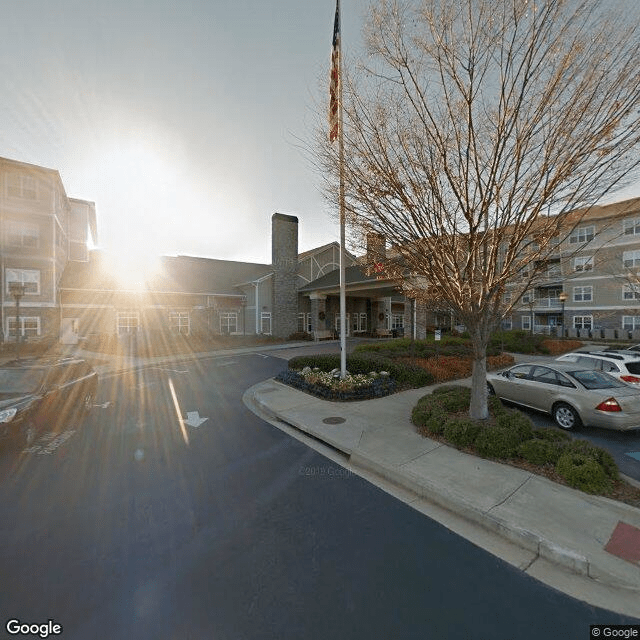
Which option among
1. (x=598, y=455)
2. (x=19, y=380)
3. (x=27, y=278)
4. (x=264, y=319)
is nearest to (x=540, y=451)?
(x=598, y=455)

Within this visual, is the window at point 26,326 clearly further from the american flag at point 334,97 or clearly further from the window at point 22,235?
the american flag at point 334,97

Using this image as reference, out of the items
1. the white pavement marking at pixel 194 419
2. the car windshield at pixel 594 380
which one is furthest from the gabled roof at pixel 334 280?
the white pavement marking at pixel 194 419

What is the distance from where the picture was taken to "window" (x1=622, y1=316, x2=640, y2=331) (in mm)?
28828

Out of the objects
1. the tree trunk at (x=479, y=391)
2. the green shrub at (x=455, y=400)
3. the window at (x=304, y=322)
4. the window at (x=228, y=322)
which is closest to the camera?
the tree trunk at (x=479, y=391)

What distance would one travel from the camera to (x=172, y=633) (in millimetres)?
2623

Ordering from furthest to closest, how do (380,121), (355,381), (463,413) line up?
1. (355,381)
2. (463,413)
3. (380,121)

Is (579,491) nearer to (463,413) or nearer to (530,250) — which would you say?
(463,413)

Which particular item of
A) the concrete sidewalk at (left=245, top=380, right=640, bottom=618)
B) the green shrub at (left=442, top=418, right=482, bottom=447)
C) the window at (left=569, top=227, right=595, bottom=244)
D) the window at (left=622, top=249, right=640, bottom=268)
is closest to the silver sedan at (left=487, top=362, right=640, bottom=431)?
the green shrub at (left=442, top=418, right=482, bottom=447)

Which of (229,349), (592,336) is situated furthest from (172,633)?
(592,336)

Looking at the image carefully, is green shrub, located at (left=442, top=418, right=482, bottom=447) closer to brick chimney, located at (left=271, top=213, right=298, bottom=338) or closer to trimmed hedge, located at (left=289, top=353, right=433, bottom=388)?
trimmed hedge, located at (left=289, top=353, right=433, bottom=388)

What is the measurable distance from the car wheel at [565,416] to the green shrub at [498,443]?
2.67 m

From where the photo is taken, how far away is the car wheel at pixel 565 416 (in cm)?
715

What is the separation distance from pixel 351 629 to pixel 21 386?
7.52 meters

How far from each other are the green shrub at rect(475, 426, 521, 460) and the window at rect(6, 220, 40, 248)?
2868 centimetres
